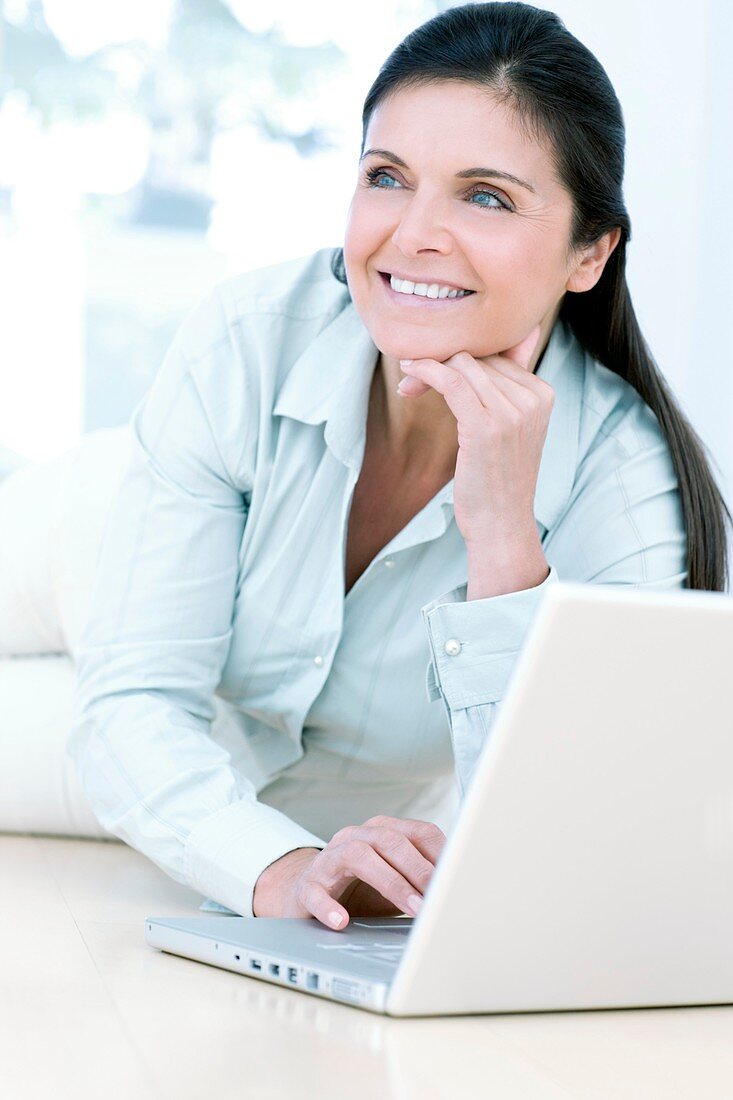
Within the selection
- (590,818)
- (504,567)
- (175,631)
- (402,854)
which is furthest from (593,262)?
(590,818)

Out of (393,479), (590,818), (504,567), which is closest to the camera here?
Answer: (590,818)

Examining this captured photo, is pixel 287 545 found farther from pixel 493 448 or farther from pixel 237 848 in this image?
pixel 237 848

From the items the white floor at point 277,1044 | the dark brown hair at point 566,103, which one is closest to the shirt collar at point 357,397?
the dark brown hair at point 566,103

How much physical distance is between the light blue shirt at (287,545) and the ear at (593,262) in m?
0.10

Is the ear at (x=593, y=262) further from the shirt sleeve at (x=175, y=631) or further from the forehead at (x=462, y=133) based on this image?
the shirt sleeve at (x=175, y=631)

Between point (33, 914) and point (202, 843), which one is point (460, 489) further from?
point (33, 914)

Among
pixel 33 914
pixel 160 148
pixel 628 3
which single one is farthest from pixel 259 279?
pixel 160 148

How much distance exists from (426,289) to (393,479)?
28cm

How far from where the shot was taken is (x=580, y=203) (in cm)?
142

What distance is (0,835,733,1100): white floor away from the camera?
0.70m

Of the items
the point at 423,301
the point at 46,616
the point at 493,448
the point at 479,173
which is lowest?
the point at 46,616

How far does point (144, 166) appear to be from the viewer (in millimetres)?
3945

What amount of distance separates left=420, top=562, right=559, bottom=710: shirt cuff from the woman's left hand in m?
0.10

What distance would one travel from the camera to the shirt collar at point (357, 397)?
1503 millimetres
